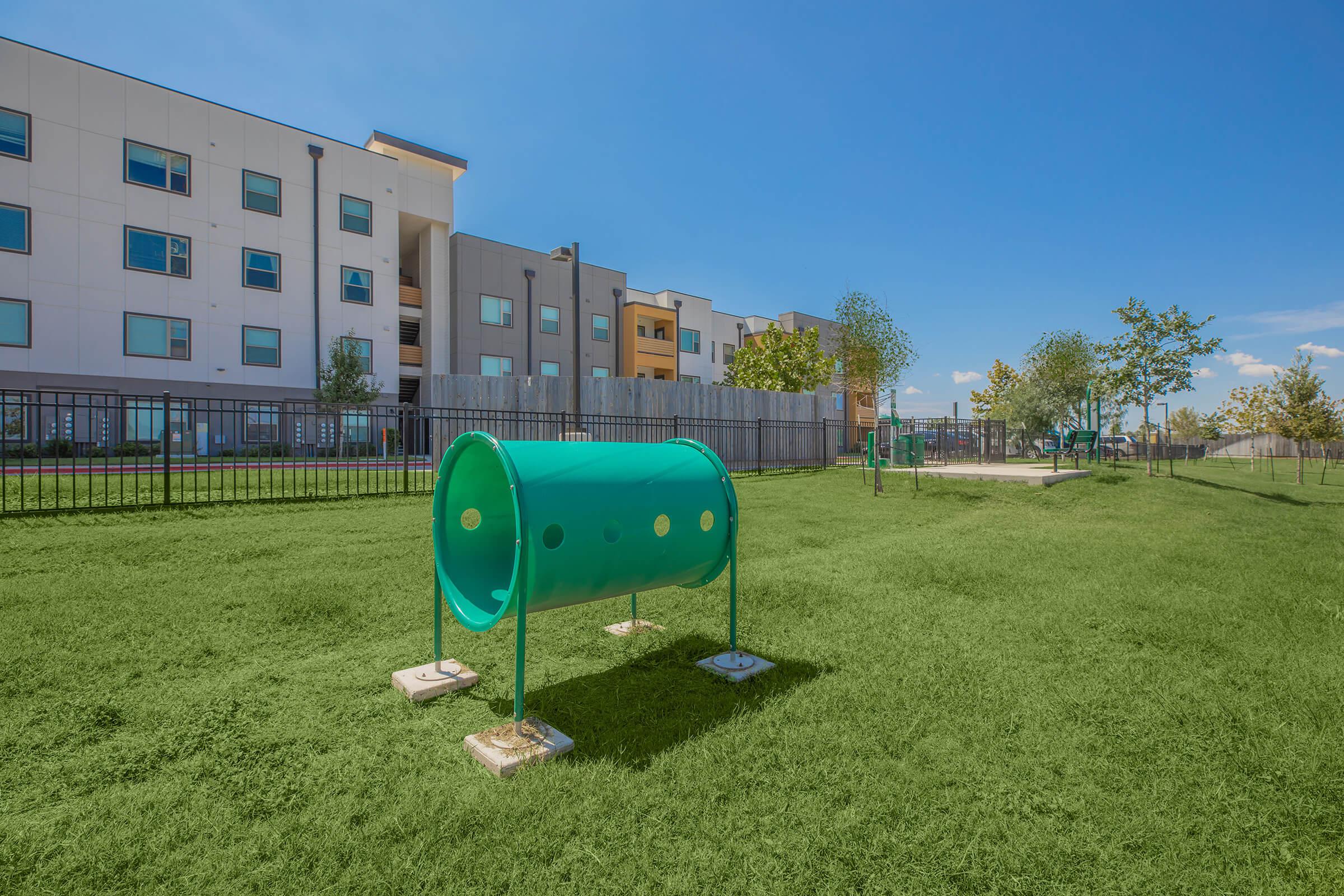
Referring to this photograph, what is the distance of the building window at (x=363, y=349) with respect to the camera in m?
25.9

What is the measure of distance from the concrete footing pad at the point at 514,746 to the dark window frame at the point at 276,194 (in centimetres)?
2895

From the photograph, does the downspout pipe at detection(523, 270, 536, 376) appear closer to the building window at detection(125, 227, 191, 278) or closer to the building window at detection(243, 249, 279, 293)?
the building window at detection(243, 249, 279, 293)

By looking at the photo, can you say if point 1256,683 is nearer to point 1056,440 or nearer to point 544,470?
point 544,470

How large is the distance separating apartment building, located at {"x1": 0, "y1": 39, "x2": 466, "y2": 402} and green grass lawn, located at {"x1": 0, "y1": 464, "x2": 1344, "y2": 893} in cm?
2129

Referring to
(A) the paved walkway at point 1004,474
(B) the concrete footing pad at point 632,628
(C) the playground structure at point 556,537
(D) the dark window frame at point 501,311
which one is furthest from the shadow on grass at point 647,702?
(D) the dark window frame at point 501,311

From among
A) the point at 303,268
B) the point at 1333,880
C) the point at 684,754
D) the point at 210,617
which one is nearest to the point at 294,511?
the point at 210,617

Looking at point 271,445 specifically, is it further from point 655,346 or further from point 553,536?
point 655,346

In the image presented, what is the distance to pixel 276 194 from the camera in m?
25.0

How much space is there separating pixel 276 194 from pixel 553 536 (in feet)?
95.5

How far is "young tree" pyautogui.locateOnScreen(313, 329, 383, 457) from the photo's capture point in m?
24.6

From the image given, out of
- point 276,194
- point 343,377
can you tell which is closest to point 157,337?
point 343,377

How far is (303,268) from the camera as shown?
25641mm

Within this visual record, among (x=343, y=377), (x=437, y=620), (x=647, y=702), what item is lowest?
(x=647, y=702)

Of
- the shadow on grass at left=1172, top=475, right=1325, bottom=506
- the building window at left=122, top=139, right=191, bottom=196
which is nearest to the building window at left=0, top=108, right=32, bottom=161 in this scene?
the building window at left=122, top=139, right=191, bottom=196
